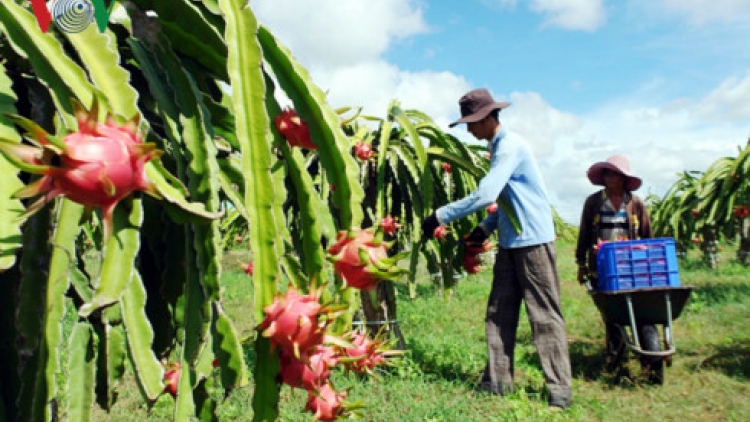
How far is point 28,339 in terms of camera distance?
0.85 metres

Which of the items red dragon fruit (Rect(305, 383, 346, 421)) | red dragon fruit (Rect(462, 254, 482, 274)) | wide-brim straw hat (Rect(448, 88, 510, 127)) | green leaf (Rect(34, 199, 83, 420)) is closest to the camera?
green leaf (Rect(34, 199, 83, 420))

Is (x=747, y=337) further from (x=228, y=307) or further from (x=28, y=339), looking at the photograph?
(x=28, y=339)

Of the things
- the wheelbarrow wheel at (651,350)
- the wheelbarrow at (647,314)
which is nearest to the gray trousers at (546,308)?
the wheelbarrow at (647,314)

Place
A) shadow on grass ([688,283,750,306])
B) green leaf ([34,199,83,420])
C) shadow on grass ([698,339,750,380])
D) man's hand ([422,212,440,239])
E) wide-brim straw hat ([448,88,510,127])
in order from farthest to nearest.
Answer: shadow on grass ([688,283,750,306])
shadow on grass ([698,339,750,380])
wide-brim straw hat ([448,88,510,127])
man's hand ([422,212,440,239])
green leaf ([34,199,83,420])

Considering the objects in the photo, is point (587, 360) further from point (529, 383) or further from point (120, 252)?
point (120, 252)

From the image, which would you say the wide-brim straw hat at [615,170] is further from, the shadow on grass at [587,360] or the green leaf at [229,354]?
the green leaf at [229,354]

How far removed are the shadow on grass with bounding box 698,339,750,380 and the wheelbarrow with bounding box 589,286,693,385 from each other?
62cm

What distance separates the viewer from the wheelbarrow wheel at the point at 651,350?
12.8 feet

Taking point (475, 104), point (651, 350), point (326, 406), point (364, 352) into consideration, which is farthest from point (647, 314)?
point (326, 406)

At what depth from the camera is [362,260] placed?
817 millimetres

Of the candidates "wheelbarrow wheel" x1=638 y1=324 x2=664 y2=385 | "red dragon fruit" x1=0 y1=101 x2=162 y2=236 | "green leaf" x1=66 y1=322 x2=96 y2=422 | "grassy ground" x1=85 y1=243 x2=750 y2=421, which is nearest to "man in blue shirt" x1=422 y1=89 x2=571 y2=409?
"grassy ground" x1=85 y1=243 x2=750 y2=421

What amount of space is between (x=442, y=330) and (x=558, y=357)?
2.35 m

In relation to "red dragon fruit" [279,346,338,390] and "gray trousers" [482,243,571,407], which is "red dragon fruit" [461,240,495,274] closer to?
"gray trousers" [482,243,571,407]

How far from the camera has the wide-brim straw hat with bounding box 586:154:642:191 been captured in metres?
3.89
